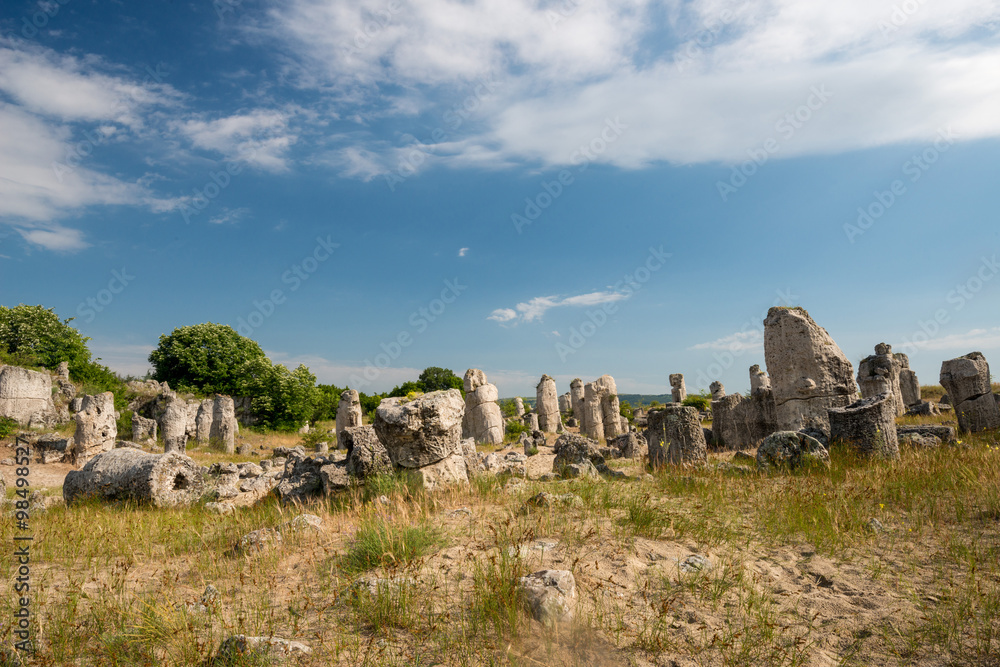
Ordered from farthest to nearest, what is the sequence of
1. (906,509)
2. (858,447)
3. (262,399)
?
(262,399) → (858,447) → (906,509)

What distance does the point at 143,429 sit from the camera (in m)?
23.6

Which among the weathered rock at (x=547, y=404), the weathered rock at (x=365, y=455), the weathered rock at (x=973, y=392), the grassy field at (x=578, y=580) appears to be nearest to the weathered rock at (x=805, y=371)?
the grassy field at (x=578, y=580)

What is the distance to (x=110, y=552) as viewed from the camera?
213 inches

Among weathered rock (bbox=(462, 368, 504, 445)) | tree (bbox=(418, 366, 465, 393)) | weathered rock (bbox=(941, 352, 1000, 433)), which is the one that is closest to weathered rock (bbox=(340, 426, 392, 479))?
weathered rock (bbox=(462, 368, 504, 445))

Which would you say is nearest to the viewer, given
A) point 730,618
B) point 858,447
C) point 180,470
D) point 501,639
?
point 501,639

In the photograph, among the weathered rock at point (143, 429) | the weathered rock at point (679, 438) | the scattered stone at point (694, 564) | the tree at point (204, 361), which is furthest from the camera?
the tree at point (204, 361)

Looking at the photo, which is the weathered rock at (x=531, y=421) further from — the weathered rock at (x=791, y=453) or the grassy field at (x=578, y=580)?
the grassy field at (x=578, y=580)

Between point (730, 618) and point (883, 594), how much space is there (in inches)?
52.9

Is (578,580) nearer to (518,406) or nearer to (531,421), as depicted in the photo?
(531,421)

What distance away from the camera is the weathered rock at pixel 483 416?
2084 cm

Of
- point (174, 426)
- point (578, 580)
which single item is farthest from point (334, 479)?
point (174, 426)

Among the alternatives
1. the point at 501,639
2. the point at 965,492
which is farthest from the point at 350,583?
the point at 965,492

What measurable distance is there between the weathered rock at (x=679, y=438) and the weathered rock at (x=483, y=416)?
36.0 feet

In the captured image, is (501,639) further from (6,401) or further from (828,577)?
(6,401)
